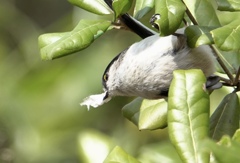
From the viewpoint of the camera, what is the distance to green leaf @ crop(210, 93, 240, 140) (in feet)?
5.69

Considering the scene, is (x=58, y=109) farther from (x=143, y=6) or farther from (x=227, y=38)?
(x=227, y=38)

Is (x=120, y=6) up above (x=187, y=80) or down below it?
above

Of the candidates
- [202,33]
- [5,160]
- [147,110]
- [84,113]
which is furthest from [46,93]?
[202,33]

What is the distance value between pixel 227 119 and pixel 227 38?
1.09 ft

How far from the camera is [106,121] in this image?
10.7 feet

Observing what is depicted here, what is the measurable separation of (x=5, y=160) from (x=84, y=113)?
0.50 metres

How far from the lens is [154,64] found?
1855mm

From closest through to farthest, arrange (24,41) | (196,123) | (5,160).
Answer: (196,123) < (5,160) < (24,41)

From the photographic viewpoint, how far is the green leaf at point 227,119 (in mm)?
1734

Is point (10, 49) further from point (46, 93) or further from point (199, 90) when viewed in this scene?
point (199, 90)

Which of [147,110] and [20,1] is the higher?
[147,110]

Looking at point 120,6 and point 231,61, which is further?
point 231,61

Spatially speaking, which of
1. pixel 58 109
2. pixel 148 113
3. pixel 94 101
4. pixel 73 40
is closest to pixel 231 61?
pixel 148 113

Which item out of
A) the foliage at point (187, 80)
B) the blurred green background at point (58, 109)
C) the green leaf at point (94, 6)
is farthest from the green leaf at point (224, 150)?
the blurred green background at point (58, 109)
